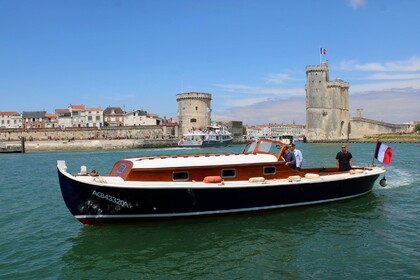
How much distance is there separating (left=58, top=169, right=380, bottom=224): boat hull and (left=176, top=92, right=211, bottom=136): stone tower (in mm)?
67159

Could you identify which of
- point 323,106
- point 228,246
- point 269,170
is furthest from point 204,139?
point 228,246

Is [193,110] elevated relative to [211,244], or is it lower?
elevated

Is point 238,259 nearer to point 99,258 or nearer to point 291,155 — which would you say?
point 99,258

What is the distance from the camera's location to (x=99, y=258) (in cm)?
828

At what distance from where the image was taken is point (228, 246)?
883cm

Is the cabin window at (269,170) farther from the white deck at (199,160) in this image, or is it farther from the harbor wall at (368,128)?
the harbor wall at (368,128)

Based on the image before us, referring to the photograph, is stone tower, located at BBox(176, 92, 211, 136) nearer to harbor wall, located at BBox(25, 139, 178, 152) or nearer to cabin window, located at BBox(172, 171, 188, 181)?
harbor wall, located at BBox(25, 139, 178, 152)

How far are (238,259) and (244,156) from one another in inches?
176

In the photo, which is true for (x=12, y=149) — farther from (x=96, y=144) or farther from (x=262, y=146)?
(x=262, y=146)

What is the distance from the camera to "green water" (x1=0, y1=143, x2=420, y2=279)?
24.5ft

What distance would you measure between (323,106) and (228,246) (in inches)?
3165

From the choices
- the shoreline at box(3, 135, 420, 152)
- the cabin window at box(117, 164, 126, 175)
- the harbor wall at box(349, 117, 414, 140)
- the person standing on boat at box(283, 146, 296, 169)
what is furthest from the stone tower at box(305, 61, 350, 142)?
the cabin window at box(117, 164, 126, 175)

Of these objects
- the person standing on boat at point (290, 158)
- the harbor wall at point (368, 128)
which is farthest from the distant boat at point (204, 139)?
the person standing on boat at point (290, 158)

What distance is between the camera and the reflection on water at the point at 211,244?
755 centimetres
